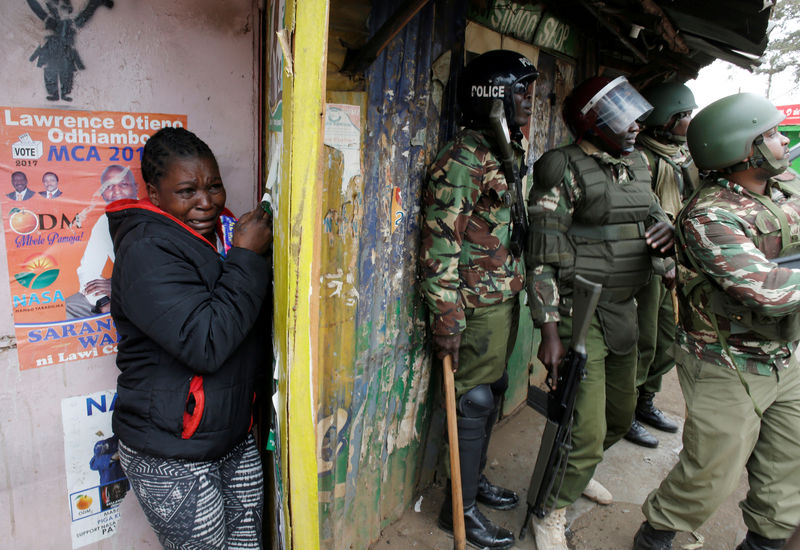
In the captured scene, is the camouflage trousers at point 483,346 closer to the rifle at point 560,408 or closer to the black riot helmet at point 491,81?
the rifle at point 560,408

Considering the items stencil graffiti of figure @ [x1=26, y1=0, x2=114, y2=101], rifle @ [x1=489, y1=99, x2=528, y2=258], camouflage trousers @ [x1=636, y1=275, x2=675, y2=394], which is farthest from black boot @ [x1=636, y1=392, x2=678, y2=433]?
stencil graffiti of figure @ [x1=26, y1=0, x2=114, y2=101]

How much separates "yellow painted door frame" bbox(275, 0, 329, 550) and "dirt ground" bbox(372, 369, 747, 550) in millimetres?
1622

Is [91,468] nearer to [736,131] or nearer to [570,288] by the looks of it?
[570,288]

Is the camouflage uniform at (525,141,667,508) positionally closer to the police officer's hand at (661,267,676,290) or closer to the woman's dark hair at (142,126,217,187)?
the police officer's hand at (661,267,676,290)

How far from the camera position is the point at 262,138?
190 cm

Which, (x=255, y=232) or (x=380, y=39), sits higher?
(x=380, y=39)

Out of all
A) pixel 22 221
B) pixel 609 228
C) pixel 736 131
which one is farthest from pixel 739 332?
pixel 22 221

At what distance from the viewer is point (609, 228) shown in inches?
97.0

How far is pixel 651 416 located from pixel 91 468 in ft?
12.3

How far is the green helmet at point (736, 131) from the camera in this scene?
2.05 metres

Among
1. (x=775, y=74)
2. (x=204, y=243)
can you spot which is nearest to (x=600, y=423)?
(x=204, y=243)

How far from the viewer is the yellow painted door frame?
103 centimetres

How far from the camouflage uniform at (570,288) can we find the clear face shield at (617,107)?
6.0 inches

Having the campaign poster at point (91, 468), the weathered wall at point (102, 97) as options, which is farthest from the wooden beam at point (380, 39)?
the campaign poster at point (91, 468)
